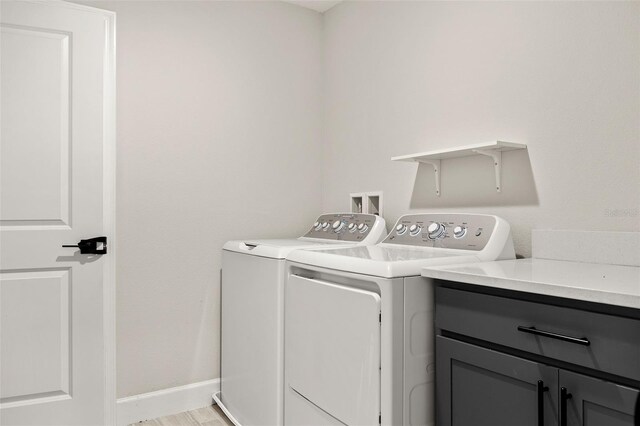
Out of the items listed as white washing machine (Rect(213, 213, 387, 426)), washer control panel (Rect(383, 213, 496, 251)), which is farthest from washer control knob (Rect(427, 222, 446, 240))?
white washing machine (Rect(213, 213, 387, 426))

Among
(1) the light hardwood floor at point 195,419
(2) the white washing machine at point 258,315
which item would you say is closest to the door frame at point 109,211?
(1) the light hardwood floor at point 195,419

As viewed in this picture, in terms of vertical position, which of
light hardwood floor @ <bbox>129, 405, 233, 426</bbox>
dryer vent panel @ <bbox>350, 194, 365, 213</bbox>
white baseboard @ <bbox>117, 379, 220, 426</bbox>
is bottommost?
light hardwood floor @ <bbox>129, 405, 233, 426</bbox>

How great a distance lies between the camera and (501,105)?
189 centimetres

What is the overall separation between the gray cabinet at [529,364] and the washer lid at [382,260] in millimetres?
115

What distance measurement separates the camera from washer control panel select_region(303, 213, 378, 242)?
232cm

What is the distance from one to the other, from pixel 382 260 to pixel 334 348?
37 centimetres

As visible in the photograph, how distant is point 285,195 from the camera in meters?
2.81

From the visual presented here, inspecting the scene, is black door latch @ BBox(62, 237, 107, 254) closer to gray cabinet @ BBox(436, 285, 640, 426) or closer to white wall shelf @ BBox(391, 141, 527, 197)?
white wall shelf @ BBox(391, 141, 527, 197)

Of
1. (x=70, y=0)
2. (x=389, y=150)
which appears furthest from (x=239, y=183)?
(x=70, y=0)

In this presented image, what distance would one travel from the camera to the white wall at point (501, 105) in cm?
154

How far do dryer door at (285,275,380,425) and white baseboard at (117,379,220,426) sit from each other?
89cm

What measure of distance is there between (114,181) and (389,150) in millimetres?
1422

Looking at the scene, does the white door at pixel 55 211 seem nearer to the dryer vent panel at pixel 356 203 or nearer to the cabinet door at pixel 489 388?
the dryer vent panel at pixel 356 203

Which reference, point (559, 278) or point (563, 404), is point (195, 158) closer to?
point (559, 278)
